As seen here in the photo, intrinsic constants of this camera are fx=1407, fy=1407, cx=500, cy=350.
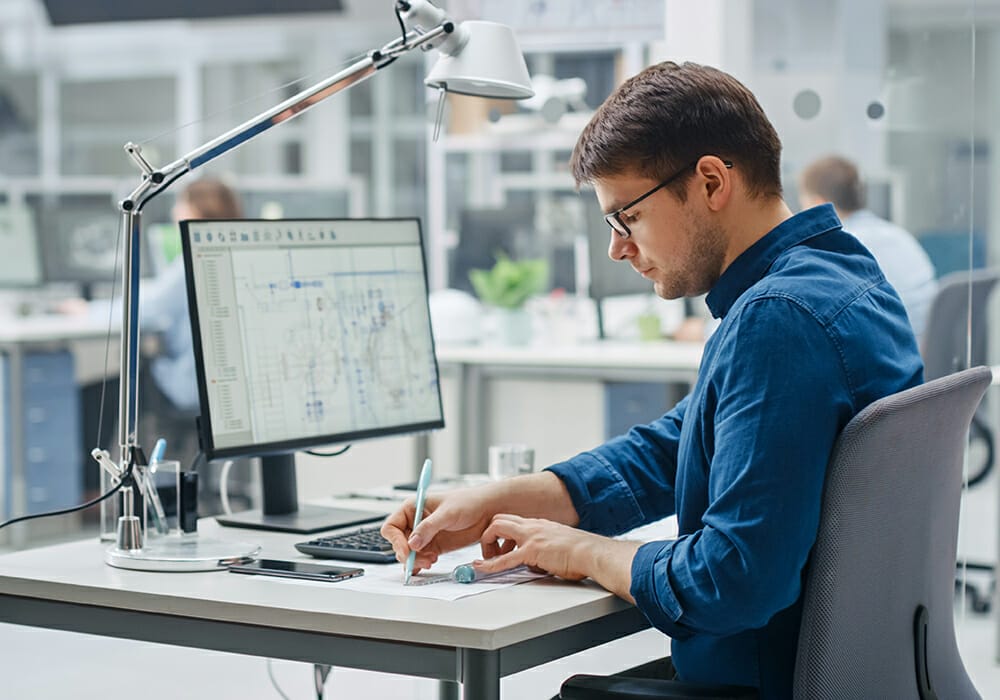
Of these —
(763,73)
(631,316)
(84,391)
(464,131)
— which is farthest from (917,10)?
(84,391)

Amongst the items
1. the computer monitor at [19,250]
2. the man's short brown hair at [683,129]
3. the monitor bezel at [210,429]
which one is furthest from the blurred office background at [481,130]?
the man's short brown hair at [683,129]

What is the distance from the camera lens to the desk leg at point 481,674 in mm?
1311

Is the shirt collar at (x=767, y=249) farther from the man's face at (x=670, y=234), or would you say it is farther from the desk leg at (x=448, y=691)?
the desk leg at (x=448, y=691)

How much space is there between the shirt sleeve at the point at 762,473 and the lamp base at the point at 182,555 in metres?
0.53

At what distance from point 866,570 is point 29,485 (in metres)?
4.07

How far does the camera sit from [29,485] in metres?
4.89

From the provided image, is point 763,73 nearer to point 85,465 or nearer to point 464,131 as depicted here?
point 464,131

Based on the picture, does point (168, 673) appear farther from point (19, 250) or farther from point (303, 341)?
point (19, 250)

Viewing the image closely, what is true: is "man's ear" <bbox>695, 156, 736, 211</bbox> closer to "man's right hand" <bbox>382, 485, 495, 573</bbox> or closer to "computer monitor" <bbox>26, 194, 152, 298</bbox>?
"man's right hand" <bbox>382, 485, 495, 573</bbox>

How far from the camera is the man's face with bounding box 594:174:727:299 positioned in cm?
151

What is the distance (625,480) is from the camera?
5.82ft

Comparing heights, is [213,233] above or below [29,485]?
above

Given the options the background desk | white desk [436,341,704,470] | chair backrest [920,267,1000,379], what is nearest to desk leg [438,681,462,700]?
white desk [436,341,704,470]

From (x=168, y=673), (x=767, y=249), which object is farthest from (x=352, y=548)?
(x=168, y=673)
